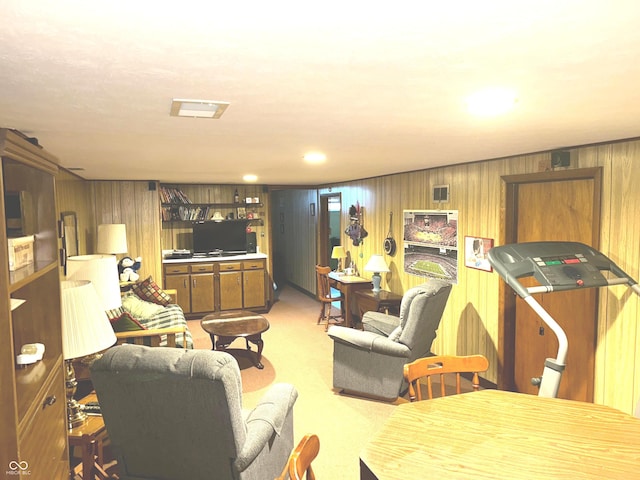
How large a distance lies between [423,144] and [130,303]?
3578 mm

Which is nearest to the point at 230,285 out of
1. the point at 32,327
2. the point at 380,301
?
the point at 380,301

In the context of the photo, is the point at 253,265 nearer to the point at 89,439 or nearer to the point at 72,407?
the point at 72,407

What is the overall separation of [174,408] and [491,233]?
9.79 feet

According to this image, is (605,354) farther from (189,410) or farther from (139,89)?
(139,89)

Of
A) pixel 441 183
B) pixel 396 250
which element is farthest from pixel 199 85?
pixel 396 250

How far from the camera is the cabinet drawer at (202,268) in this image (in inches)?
264

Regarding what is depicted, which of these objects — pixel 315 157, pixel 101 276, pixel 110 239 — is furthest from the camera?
pixel 110 239

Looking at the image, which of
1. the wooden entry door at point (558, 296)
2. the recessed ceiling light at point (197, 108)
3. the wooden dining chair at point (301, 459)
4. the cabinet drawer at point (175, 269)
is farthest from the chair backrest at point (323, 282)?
the wooden dining chair at point (301, 459)

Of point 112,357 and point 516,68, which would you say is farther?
point 112,357

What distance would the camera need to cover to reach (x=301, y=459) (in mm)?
1309

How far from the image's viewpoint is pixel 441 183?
4.52m

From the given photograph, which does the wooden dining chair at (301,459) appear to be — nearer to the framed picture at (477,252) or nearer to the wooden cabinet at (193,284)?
the framed picture at (477,252)

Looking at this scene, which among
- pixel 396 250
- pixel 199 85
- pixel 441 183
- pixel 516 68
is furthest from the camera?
pixel 396 250

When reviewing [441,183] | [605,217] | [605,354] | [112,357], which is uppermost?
[441,183]
